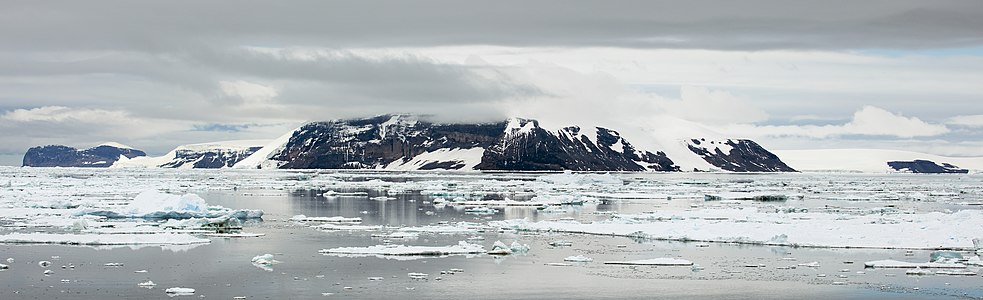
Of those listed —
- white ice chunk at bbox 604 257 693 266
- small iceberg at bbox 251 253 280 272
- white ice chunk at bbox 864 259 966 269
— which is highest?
small iceberg at bbox 251 253 280 272

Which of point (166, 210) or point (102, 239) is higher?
point (166, 210)

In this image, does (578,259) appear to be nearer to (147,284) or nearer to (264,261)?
(264,261)

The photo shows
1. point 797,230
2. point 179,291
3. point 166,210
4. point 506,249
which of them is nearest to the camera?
point 179,291

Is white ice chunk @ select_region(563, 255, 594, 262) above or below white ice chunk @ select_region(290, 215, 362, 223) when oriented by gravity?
below

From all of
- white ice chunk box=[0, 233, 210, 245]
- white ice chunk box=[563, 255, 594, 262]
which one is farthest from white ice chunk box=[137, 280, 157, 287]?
white ice chunk box=[563, 255, 594, 262]

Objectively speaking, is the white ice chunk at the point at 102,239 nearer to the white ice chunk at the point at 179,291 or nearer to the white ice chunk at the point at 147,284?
the white ice chunk at the point at 147,284

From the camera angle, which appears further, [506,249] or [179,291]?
[506,249]

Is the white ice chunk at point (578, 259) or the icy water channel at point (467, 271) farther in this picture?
the white ice chunk at point (578, 259)

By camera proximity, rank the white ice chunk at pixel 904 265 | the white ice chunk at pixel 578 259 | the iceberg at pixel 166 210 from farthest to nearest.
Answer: the iceberg at pixel 166 210, the white ice chunk at pixel 578 259, the white ice chunk at pixel 904 265

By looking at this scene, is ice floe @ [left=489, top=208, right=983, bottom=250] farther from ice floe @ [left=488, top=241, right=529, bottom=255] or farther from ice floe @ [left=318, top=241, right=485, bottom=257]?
ice floe @ [left=318, top=241, right=485, bottom=257]

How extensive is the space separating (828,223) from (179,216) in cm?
2282

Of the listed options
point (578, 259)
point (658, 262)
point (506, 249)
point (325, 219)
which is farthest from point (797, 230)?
point (325, 219)

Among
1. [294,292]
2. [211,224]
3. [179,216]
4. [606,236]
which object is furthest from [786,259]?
[179,216]

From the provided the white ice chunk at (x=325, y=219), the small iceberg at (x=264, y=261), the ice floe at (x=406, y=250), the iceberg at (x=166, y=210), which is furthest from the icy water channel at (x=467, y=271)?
the white ice chunk at (x=325, y=219)
